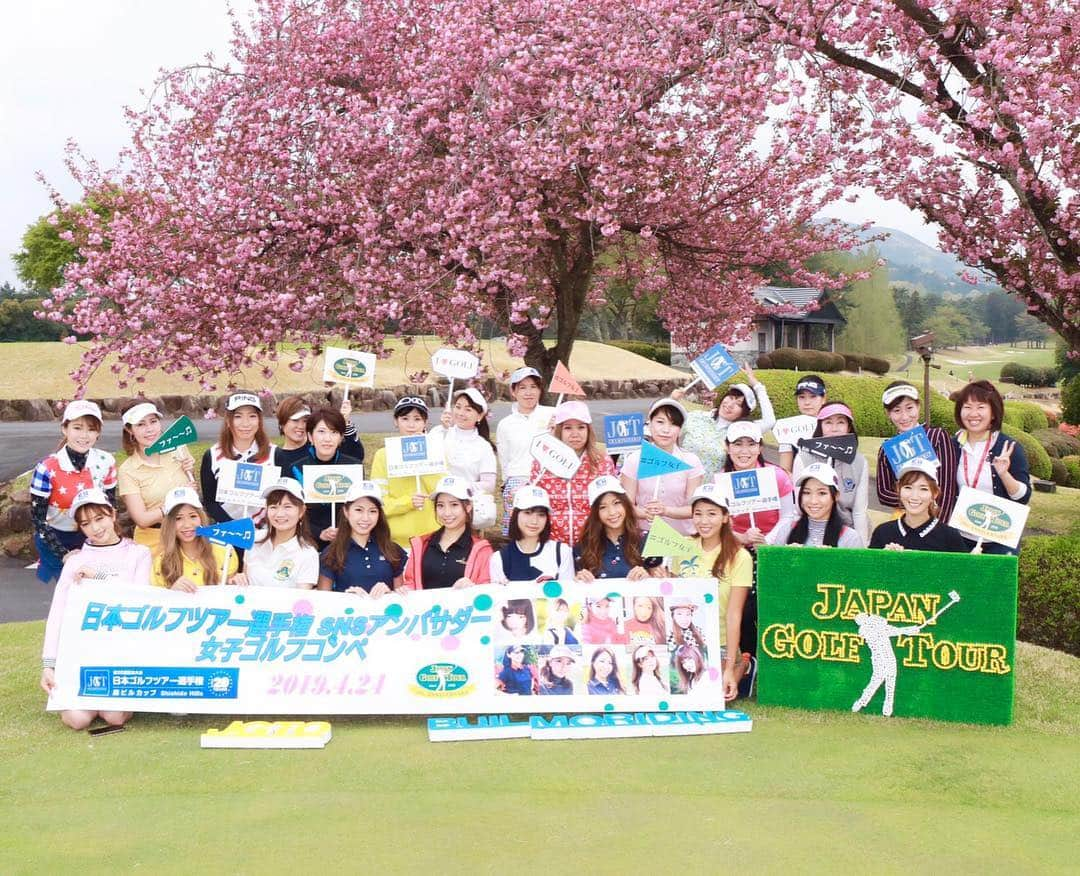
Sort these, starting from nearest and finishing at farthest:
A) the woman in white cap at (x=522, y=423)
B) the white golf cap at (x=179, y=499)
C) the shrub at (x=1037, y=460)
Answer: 1. the white golf cap at (x=179, y=499)
2. the woman in white cap at (x=522, y=423)
3. the shrub at (x=1037, y=460)

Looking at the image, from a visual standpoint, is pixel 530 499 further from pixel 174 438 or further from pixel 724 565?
pixel 174 438

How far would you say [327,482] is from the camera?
6625 mm

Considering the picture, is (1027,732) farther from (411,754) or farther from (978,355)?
(978,355)

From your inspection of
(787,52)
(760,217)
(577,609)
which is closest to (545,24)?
(787,52)

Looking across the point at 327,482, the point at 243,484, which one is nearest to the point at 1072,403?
the point at 327,482

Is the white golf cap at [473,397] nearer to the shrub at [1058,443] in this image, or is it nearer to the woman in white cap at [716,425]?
the woman in white cap at [716,425]

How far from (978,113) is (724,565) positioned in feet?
18.3

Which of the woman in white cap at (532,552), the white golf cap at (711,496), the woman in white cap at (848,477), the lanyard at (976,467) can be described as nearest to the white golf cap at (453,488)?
the woman in white cap at (532,552)

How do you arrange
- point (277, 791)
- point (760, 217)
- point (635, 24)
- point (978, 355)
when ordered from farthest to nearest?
point (978, 355) → point (760, 217) → point (635, 24) → point (277, 791)

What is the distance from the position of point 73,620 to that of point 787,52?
811 cm

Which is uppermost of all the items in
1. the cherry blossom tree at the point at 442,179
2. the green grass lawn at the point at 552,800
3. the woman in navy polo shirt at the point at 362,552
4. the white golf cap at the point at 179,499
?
the cherry blossom tree at the point at 442,179

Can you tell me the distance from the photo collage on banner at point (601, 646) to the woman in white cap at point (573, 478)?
0.93 m

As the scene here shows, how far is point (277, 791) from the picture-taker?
477 centimetres

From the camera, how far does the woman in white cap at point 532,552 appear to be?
6023 millimetres
